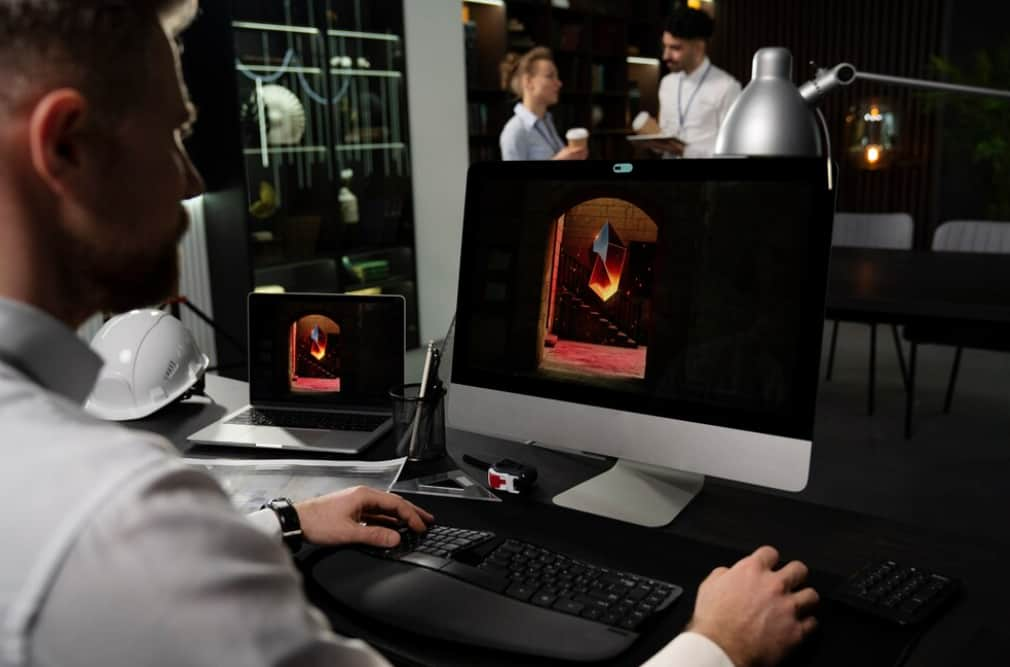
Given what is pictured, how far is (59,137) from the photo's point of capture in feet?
1.80

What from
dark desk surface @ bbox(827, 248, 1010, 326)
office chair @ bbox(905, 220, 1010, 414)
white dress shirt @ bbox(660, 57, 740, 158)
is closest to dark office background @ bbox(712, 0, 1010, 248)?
office chair @ bbox(905, 220, 1010, 414)

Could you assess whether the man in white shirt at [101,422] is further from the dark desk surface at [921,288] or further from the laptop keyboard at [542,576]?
the dark desk surface at [921,288]

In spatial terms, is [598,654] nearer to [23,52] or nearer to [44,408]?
[44,408]

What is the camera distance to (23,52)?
55cm

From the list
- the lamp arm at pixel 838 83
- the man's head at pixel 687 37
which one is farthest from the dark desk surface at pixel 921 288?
the lamp arm at pixel 838 83

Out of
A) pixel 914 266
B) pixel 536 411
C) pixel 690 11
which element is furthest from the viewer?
pixel 690 11

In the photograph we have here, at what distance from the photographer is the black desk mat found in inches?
32.3

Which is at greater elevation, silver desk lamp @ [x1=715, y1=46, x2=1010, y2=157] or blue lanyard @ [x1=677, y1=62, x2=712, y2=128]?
blue lanyard @ [x1=677, y1=62, x2=712, y2=128]

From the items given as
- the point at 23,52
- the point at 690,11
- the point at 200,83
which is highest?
the point at 690,11

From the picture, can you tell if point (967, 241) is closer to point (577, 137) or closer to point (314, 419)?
point (577, 137)

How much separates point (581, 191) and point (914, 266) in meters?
2.68

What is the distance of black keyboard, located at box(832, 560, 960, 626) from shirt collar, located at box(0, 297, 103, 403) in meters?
0.76

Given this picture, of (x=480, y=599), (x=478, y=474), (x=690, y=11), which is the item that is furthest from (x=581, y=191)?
(x=690, y=11)

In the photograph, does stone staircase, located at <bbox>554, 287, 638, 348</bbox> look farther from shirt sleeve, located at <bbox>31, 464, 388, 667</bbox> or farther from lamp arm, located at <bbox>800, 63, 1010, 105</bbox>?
shirt sleeve, located at <bbox>31, 464, 388, 667</bbox>
